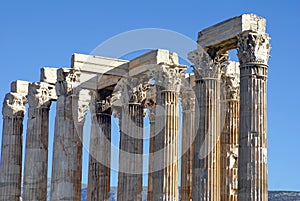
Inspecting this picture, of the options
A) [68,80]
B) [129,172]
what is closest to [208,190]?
[129,172]

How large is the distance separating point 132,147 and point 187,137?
4.35 metres

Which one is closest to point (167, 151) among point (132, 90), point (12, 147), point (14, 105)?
point (132, 90)

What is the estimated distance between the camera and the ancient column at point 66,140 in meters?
51.4

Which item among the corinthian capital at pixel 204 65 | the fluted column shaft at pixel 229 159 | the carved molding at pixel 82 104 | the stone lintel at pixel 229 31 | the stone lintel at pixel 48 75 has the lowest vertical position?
the fluted column shaft at pixel 229 159

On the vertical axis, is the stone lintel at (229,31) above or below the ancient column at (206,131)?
above

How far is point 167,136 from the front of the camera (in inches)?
1855

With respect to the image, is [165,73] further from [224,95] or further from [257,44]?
[257,44]

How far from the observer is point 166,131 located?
47.2 meters

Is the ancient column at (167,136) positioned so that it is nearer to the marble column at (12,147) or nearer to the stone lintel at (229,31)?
the stone lintel at (229,31)

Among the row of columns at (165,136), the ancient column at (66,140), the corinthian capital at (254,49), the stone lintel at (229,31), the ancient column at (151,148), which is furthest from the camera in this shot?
the ancient column at (151,148)

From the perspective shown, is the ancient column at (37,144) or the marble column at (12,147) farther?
the marble column at (12,147)

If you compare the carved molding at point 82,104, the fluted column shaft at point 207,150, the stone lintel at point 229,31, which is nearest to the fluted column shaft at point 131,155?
the carved molding at point 82,104

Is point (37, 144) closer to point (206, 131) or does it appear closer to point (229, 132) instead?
point (229, 132)

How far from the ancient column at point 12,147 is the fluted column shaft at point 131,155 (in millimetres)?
10330
